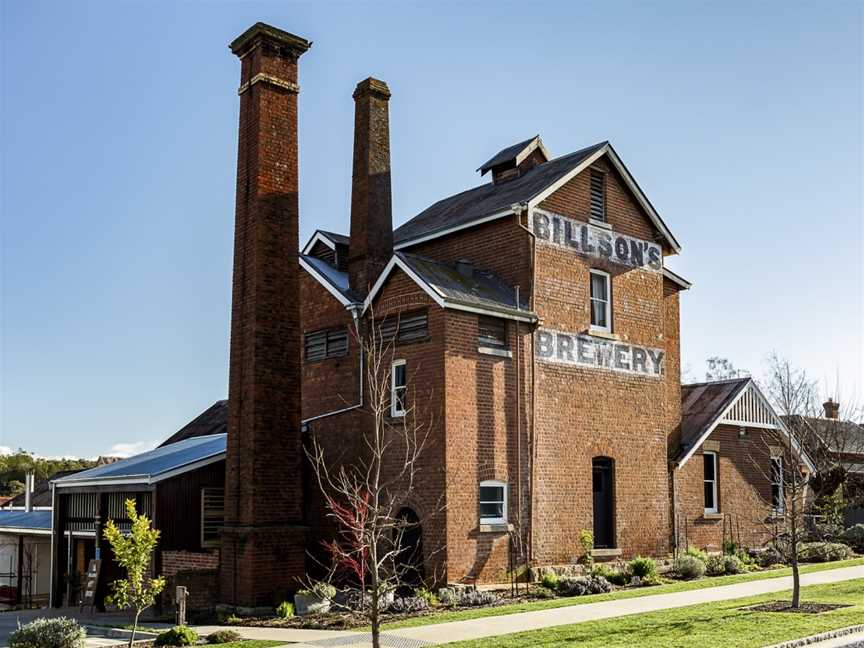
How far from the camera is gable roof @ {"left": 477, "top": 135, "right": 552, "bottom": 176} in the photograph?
28297 mm

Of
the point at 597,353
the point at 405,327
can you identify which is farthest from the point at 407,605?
the point at 597,353

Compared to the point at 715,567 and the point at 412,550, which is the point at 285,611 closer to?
the point at 412,550

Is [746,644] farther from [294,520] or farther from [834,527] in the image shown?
[834,527]

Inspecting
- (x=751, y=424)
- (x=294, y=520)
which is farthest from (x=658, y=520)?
(x=294, y=520)

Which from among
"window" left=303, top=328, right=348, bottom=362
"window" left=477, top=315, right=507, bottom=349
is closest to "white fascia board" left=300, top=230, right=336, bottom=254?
"window" left=303, top=328, right=348, bottom=362

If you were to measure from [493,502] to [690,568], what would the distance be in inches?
226

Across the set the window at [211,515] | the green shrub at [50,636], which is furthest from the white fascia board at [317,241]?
the green shrub at [50,636]

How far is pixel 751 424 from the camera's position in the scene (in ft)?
97.0

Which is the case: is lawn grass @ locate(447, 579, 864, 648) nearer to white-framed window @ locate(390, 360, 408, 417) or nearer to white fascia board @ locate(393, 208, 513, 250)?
white-framed window @ locate(390, 360, 408, 417)

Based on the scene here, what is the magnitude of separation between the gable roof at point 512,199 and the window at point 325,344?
3.47m

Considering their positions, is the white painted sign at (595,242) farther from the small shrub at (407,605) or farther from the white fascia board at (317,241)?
the small shrub at (407,605)

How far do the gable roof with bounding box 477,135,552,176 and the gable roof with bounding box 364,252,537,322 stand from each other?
5439 mm

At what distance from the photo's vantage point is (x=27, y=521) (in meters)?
34.9

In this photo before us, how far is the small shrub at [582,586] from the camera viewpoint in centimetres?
2070
